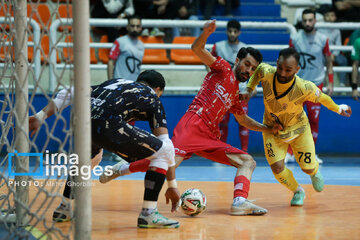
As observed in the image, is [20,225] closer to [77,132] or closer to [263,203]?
[77,132]

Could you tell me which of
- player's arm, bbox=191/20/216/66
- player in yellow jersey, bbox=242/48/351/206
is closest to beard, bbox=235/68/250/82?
player in yellow jersey, bbox=242/48/351/206

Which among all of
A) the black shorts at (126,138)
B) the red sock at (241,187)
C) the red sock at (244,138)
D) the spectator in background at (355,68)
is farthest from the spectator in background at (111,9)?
the black shorts at (126,138)

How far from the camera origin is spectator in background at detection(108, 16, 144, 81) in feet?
32.7

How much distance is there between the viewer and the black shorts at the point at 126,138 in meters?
5.01

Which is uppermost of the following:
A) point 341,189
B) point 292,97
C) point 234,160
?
point 292,97

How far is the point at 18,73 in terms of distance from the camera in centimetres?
503

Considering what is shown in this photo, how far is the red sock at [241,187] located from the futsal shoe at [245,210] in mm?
91

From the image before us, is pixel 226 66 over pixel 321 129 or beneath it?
over

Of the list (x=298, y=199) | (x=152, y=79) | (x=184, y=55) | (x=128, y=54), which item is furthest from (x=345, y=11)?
(x=152, y=79)

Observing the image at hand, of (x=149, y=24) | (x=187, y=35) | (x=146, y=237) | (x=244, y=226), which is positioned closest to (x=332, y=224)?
(x=244, y=226)

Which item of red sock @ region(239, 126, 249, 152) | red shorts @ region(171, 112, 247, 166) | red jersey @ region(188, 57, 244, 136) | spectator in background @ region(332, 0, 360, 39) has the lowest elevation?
red sock @ region(239, 126, 249, 152)

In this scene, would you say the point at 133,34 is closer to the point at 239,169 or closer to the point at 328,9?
the point at 239,169

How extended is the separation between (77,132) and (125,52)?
6.17 meters

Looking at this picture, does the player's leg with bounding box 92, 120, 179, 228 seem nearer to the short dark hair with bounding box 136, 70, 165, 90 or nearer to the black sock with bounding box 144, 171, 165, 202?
the black sock with bounding box 144, 171, 165, 202
